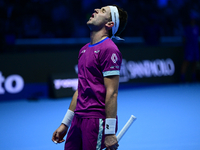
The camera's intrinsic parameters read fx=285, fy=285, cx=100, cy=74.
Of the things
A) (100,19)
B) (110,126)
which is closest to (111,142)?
(110,126)

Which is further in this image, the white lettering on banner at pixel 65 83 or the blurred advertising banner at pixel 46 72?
the white lettering on banner at pixel 65 83

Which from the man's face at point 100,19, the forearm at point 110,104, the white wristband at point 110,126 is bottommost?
the white wristband at point 110,126

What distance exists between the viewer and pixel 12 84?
684 cm

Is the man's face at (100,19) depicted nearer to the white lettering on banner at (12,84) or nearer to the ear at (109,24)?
the ear at (109,24)

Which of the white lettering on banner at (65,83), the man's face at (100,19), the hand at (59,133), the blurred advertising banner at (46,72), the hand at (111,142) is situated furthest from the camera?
the white lettering on banner at (65,83)

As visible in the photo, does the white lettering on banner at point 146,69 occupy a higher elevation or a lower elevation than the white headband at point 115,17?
lower

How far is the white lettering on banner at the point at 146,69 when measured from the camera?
8.44m

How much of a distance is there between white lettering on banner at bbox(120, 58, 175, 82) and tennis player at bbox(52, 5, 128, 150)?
626 centimetres

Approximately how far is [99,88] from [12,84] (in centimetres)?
534

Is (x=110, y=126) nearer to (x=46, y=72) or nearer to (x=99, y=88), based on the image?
(x=99, y=88)

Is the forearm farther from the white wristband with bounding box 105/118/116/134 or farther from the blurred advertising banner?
the blurred advertising banner

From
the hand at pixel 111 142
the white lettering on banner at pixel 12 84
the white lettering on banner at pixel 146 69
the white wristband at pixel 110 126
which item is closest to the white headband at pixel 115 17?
the white wristband at pixel 110 126

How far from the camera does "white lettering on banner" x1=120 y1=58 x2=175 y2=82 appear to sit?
844 centimetres

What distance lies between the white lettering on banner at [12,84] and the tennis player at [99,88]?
16.4 feet
